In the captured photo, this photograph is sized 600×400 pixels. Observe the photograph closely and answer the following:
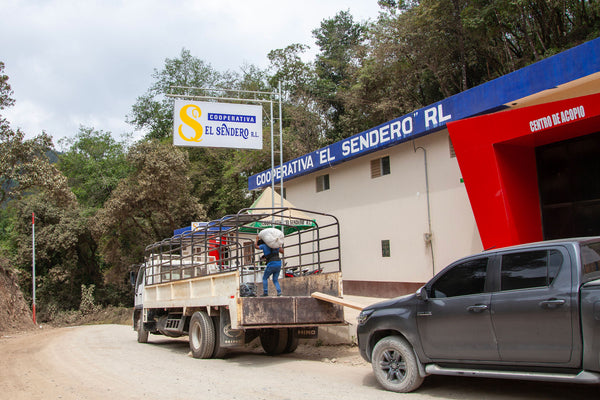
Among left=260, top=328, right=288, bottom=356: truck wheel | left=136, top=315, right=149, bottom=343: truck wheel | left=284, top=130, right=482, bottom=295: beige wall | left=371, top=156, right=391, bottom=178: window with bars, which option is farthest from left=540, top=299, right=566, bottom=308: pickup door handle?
left=371, top=156, right=391, bottom=178: window with bars

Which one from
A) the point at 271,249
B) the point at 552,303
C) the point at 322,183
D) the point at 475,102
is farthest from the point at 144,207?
the point at 552,303

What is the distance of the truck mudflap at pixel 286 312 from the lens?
852 cm

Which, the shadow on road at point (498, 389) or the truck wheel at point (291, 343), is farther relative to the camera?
the truck wheel at point (291, 343)

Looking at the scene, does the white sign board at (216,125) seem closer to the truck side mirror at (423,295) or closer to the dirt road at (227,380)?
the dirt road at (227,380)

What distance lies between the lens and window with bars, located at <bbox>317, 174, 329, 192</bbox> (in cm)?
1975

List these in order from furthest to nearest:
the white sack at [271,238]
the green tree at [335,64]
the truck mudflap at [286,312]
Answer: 1. the green tree at [335,64]
2. the white sack at [271,238]
3. the truck mudflap at [286,312]

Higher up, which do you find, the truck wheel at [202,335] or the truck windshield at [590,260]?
the truck windshield at [590,260]

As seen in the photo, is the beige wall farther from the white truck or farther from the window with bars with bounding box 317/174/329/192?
the white truck

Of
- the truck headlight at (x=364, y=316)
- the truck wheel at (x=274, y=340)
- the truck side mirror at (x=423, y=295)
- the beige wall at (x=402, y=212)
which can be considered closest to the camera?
the truck side mirror at (x=423, y=295)

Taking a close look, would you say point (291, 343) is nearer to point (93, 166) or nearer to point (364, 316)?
point (364, 316)

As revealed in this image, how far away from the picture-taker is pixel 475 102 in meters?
12.6

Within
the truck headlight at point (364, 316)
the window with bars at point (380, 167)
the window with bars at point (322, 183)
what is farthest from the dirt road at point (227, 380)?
the window with bars at point (322, 183)

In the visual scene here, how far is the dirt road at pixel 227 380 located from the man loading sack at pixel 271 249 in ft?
5.03

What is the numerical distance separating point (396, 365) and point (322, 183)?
1403 centimetres
